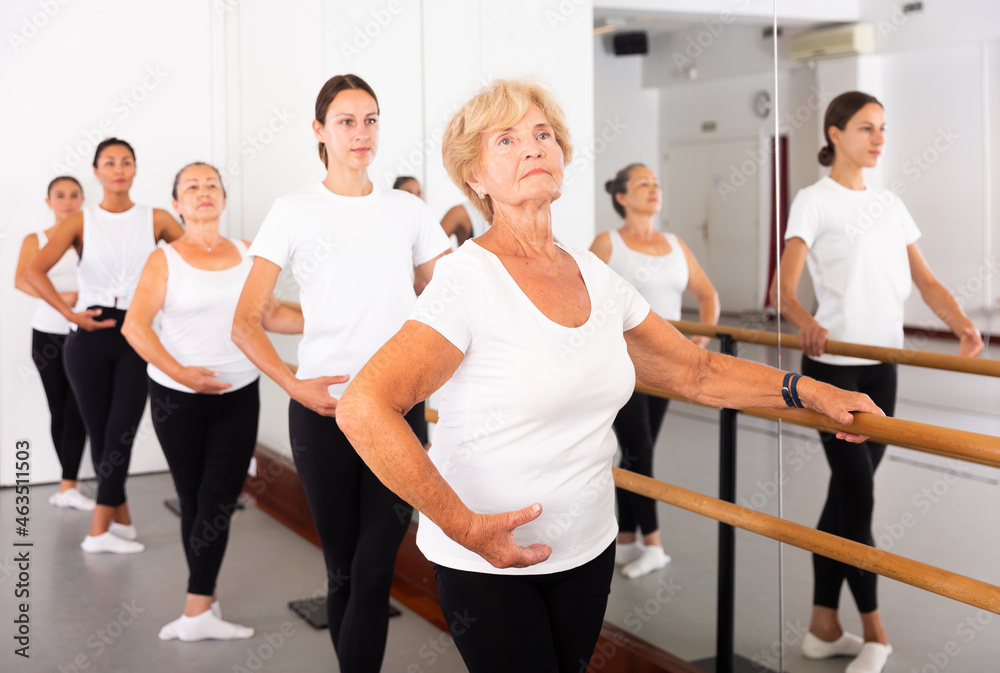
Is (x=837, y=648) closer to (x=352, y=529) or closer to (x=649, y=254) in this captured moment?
(x=649, y=254)

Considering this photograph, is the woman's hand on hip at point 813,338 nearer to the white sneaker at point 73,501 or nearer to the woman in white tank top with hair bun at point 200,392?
the woman in white tank top with hair bun at point 200,392

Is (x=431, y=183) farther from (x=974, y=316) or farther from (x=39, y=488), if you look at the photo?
(x=39, y=488)

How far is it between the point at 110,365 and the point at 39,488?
1.65 m

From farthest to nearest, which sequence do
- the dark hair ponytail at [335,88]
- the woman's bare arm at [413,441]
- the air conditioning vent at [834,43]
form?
the dark hair ponytail at [335,88], the air conditioning vent at [834,43], the woman's bare arm at [413,441]

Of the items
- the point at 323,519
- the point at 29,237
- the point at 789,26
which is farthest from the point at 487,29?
the point at 29,237

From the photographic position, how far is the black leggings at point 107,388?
14.5ft

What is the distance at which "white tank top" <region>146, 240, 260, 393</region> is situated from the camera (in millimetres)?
3438

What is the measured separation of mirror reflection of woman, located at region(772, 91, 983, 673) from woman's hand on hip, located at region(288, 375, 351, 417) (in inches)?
45.9

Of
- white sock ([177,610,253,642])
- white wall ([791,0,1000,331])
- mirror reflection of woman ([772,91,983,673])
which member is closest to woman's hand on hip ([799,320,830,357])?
mirror reflection of woman ([772,91,983,673])

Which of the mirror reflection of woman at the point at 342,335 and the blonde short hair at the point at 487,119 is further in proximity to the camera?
the mirror reflection of woman at the point at 342,335

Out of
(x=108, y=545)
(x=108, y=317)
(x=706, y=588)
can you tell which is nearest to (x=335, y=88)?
(x=706, y=588)

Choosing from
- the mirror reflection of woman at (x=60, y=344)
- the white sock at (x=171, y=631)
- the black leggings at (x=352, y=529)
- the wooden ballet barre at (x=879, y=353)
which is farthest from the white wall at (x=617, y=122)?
the mirror reflection of woman at (x=60, y=344)

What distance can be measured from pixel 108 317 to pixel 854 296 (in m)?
3.56

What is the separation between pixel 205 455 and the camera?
341cm
